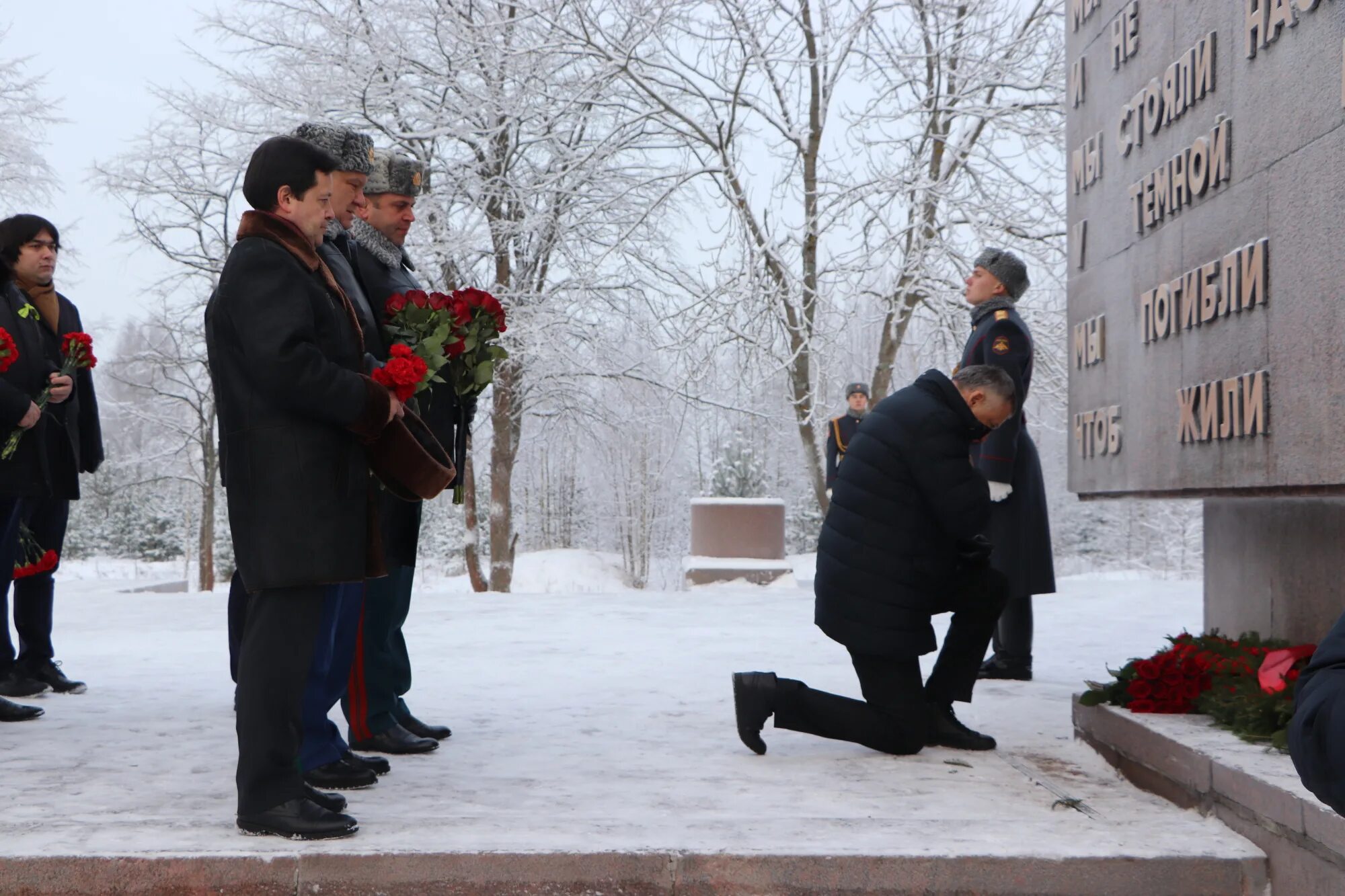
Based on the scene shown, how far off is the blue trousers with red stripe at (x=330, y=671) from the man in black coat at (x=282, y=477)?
0.25 meters

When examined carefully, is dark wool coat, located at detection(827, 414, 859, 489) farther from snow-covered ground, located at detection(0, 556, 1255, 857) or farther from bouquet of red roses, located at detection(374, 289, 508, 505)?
bouquet of red roses, located at detection(374, 289, 508, 505)

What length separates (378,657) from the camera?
4.39m

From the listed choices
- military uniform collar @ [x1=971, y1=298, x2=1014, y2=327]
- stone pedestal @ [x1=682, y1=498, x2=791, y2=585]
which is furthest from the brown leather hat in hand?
stone pedestal @ [x1=682, y1=498, x2=791, y2=585]

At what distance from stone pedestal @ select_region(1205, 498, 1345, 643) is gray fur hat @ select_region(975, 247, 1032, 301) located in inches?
52.7

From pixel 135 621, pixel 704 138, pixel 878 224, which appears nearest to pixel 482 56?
pixel 704 138

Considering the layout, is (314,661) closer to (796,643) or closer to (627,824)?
(627,824)

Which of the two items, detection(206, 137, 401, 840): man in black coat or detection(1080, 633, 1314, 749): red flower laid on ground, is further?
detection(1080, 633, 1314, 749): red flower laid on ground

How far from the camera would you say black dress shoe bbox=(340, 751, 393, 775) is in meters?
3.98

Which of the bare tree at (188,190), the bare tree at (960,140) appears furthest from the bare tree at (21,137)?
the bare tree at (960,140)

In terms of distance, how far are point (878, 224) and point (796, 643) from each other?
8096 millimetres

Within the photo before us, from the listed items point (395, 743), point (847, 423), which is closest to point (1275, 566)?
point (395, 743)

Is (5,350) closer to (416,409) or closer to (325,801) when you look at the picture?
(416,409)

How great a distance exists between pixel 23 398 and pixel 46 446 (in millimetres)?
458

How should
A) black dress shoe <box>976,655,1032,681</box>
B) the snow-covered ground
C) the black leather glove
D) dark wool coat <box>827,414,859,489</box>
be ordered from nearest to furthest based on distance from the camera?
1. the snow-covered ground
2. the black leather glove
3. black dress shoe <box>976,655,1032,681</box>
4. dark wool coat <box>827,414,859,489</box>
